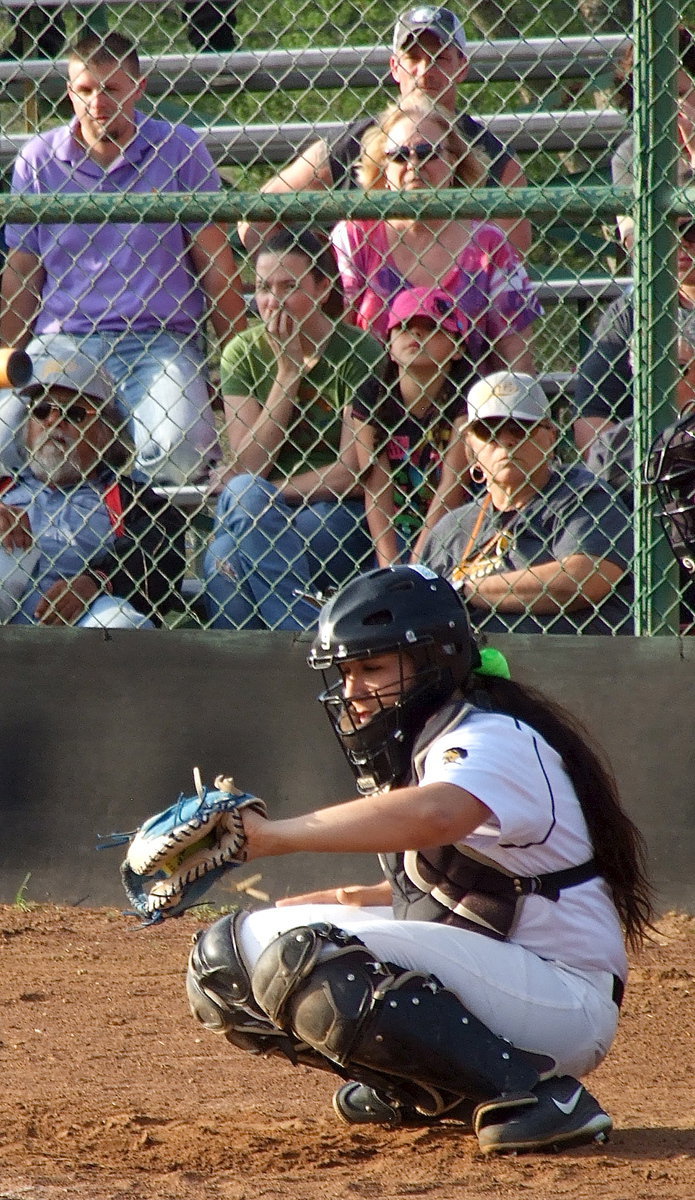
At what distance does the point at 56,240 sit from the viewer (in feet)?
18.1

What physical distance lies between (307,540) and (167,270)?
1.34 m

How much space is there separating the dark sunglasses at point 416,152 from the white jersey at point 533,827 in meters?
2.95

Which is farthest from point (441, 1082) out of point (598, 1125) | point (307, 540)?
point (307, 540)

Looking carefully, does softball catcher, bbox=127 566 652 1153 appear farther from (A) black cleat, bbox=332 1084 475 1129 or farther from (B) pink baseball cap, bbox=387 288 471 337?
(B) pink baseball cap, bbox=387 288 471 337

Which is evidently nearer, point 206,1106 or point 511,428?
point 206,1106

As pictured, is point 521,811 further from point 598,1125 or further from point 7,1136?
point 7,1136

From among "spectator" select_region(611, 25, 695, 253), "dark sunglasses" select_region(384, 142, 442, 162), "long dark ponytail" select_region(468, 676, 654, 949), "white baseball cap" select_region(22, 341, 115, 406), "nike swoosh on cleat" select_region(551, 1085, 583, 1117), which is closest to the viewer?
"nike swoosh on cleat" select_region(551, 1085, 583, 1117)

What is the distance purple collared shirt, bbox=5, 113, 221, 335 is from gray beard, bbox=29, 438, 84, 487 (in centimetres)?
53

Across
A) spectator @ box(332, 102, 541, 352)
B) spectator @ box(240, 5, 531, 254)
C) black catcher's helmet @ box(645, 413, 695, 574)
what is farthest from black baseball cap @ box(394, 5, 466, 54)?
black catcher's helmet @ box(645, 413, 695, 574)

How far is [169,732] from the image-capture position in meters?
5.20

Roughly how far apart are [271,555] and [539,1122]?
2.69 metres

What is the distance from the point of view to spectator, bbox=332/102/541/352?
5406 mm

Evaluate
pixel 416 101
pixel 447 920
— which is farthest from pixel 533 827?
pixel 416 101

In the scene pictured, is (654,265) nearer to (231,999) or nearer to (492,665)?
(492,665)
